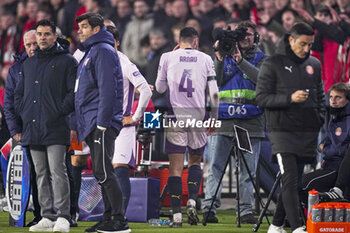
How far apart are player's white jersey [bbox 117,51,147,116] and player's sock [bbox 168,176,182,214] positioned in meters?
0.71

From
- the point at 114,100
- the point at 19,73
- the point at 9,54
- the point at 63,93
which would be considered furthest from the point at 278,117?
the point at 9,54

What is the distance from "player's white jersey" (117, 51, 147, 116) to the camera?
7.91m

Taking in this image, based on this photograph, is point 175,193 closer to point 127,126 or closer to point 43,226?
point 127,126

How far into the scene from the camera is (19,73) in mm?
7742

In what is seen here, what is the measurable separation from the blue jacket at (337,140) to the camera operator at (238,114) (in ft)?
3.13

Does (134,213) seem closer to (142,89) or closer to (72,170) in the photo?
(72,170)


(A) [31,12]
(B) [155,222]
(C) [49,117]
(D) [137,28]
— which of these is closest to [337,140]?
(B) [155,222]

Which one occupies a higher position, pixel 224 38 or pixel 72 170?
pixel 224 38

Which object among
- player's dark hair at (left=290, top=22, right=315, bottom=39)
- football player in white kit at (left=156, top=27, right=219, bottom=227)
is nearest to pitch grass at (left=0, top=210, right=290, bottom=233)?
football player in white kit at (left=156, top=27, right=219, bottom=227)

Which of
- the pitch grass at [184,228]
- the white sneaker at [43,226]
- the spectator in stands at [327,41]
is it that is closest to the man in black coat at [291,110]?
the pitch grass at [184,228]

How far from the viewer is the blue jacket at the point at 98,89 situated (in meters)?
6.97

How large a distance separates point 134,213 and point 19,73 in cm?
176

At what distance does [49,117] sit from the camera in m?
7.36

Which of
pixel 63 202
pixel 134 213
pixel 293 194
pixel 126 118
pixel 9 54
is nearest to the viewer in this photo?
pixel 293 194
